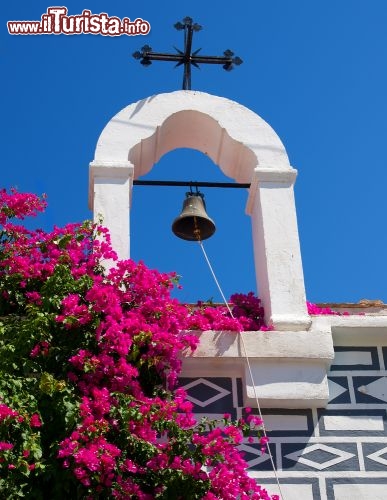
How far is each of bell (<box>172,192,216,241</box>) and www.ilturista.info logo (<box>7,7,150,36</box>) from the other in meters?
2.14

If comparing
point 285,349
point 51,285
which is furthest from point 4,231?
point 285,349

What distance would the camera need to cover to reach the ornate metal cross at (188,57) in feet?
24.9

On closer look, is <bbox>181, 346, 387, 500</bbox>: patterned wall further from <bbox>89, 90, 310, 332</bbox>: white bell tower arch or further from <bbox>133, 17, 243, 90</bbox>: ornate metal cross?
<bbox>133, 17, 243, 90</bbox>: ornate metal cross

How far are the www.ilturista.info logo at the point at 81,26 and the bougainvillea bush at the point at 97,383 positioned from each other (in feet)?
9.52

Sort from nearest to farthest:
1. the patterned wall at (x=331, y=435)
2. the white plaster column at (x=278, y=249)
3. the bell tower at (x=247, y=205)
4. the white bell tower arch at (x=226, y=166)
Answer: the patterned wall at (x=331, y=435)
the bell tower at (x=247, y=205)
the white plaster column at (x=278, y=249)
the white bell tower arch at (x=226, y=166)

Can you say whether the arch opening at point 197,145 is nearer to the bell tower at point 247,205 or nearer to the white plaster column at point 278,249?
the bell tower at point 247,205

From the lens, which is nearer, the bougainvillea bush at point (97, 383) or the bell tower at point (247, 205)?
the bougainvillea bush at point (97, 383)

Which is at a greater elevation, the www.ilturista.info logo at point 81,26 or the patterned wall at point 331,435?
the www.ilturista.info logo at point 81,26

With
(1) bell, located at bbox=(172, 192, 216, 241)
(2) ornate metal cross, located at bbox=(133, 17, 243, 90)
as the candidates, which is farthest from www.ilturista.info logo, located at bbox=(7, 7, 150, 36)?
(1) bell, located at bbox=(172, 192, 216, 241)

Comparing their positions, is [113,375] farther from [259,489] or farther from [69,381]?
[259,489]

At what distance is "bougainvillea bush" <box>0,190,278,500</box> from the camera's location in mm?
4711

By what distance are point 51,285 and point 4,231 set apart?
33.0 inches

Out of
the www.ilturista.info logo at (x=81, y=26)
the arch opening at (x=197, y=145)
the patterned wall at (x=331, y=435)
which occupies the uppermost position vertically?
the www.ilturista.info logo at (x=81, y=26)

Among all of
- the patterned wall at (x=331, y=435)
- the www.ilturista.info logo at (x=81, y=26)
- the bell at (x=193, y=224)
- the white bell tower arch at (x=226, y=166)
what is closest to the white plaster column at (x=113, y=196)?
the white bell tower arch at (x=226, y=166)
